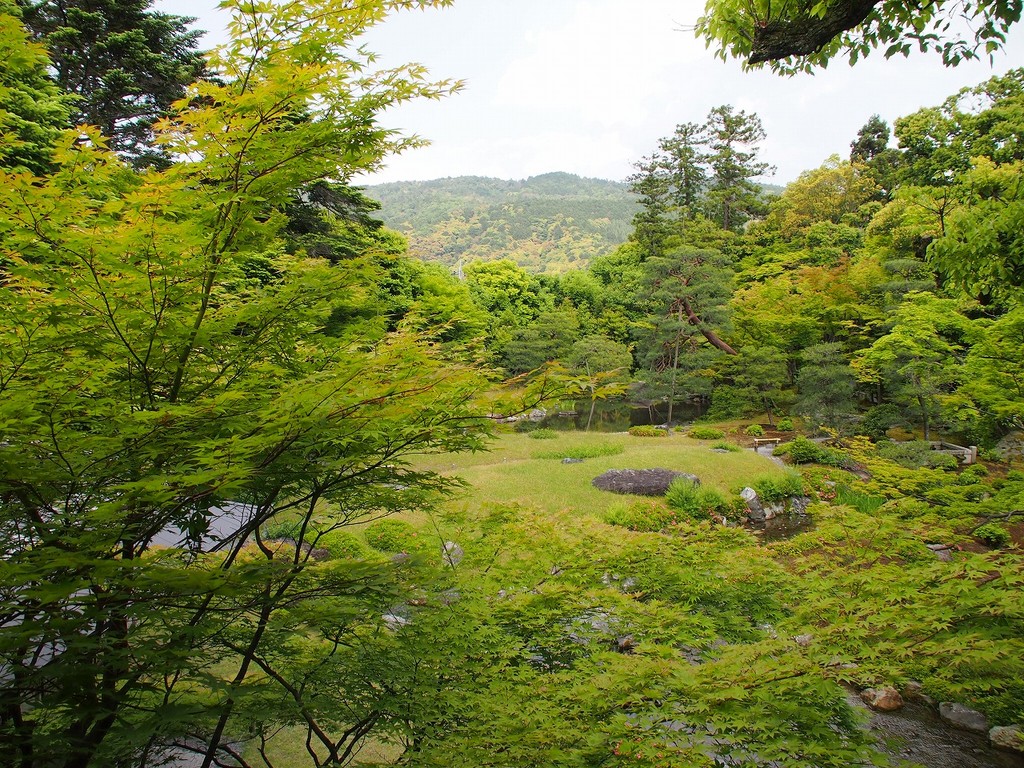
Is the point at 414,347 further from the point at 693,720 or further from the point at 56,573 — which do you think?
the point at 693,720

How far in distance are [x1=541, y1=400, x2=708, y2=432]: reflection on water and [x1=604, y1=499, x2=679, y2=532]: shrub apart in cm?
915

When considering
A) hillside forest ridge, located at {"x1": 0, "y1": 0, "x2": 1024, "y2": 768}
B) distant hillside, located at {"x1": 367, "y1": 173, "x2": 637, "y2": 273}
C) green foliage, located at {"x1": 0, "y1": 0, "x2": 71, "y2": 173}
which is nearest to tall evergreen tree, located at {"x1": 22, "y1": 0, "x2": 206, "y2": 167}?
green foliage, located at {"x1": 0, "y1": 0, "x2": 71, "y2": 173}

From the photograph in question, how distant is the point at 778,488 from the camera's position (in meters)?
10.6

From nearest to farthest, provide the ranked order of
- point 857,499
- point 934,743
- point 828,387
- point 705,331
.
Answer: point 934,743 < point 857,499 < point 828,387 < point 705,331

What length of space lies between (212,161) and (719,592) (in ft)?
13.9

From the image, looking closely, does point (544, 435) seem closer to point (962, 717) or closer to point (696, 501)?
point (696, 501)

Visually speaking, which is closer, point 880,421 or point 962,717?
point 962,717

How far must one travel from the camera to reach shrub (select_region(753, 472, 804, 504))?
10.5 metres

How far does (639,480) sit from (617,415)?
31.5ft

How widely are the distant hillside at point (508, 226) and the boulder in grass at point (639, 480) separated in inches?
1199

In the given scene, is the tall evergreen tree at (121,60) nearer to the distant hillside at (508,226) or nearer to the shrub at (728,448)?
the shrub at (728,448)

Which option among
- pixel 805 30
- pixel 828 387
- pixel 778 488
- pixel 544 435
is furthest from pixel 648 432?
pixel 805 30

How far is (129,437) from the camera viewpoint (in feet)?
5.80

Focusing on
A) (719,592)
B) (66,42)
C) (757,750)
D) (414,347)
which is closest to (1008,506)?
(719,592)
